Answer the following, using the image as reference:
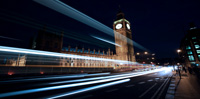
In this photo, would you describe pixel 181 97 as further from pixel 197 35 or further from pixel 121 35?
pixel 121 35

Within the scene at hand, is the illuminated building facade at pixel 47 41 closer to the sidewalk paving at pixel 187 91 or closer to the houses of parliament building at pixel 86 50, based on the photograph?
the houses of parliament building at pixel 86 50

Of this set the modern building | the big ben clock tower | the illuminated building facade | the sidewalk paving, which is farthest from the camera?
the big ben clock tower

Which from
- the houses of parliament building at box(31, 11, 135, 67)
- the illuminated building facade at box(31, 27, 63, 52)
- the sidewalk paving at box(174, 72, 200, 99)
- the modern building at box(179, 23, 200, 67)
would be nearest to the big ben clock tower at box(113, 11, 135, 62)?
the houses of parliament building at box(31, 11, 135, 67)

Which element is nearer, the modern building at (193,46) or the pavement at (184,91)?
the pavement at (184,91)

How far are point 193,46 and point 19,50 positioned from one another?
71705 mm

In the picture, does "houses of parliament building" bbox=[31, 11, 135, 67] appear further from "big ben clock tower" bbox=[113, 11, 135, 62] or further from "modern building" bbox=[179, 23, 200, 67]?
"modern building" bbox=[179, 23, 200, 67]

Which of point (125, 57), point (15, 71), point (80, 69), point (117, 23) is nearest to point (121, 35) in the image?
point (117, 23)

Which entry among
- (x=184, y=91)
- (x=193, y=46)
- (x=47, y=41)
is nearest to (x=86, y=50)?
(x=47, y=41)

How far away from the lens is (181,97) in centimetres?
501

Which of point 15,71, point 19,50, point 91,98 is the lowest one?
point 91,98

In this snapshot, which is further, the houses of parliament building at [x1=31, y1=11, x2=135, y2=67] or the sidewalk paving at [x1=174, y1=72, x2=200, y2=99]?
the houses of parliament building at [x1=31, y1=11, x2=135, y2=67]

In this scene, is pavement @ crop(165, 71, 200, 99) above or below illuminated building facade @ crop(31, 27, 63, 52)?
below

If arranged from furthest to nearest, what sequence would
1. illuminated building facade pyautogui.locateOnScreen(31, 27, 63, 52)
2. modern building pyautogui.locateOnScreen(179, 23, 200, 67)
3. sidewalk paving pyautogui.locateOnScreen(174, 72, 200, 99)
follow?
illuminated building facade pyautogui.locateOnScreen(31, 27, 63, 52) < modern building pyautogui.locateOnScreen(179, 23, 200, 67) < sidewalk paving pyautogui.locateOnScreen(174, 72, 200, 99)

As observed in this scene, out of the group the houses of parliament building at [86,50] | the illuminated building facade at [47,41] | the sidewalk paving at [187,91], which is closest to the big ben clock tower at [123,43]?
the houses of parliament building at [86,50]
